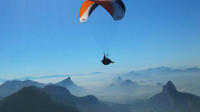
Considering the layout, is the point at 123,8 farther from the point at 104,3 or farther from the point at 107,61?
the point at 107,61

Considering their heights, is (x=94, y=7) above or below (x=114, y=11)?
above

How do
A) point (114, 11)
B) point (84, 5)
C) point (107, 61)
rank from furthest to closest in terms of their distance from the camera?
point (84, 5), point (114, 11), point (107, 61)

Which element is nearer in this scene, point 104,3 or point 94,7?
point 104,3

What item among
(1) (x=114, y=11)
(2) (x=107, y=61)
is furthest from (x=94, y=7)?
(2) (x=107, y=61)

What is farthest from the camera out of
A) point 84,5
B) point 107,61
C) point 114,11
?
point 84,5

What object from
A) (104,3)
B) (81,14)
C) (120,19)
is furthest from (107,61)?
(81,14)

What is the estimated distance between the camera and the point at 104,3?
97.5 ft

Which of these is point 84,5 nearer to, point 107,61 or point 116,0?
point 116,0

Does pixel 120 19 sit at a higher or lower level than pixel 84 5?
lower

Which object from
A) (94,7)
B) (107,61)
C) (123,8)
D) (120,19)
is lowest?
(107,61)

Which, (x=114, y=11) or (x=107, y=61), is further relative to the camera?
(x=114, y=11)

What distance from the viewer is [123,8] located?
102ft

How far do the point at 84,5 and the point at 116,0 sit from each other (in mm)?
7326

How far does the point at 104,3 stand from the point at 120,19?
3684 mm
